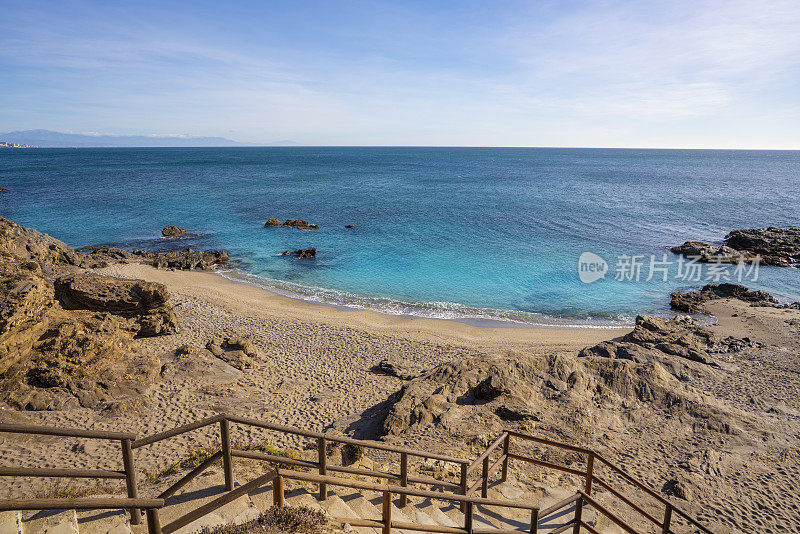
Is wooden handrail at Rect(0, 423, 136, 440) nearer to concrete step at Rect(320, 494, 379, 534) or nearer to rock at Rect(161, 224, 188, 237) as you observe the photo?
concrete step at Rect(320, 494, 379, 534)

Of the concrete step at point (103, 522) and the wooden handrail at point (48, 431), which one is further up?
the wooden handrail at point (48, 431)

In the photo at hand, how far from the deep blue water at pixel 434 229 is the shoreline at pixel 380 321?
1.67 metres

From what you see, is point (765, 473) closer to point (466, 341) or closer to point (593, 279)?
point (466, 341)

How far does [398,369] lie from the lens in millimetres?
16422

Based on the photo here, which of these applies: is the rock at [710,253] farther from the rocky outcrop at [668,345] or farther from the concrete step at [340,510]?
the concrete step at [340,510]

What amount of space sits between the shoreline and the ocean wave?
432mm

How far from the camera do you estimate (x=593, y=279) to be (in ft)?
102

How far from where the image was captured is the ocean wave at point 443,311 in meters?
23.8

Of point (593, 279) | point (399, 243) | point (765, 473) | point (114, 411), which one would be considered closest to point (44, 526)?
point (114, 411)

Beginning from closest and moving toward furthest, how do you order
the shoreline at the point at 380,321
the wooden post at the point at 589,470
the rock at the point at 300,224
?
1. the wooden post at the point at 589,470
2. the shoreline at the point at 380,321
3. the rock at the point at 300,224

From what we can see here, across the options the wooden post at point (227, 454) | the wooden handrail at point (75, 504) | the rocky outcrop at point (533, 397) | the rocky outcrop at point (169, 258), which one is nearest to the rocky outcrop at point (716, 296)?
the rocky outcrop at point (533, 397)

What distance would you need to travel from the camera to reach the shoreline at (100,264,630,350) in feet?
69.7

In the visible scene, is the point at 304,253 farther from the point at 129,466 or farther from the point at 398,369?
the point at 129,466

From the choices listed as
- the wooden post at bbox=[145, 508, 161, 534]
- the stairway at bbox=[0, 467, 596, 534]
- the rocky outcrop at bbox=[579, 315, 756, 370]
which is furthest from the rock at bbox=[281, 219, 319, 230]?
the wooden post at bbox=[145, 508, 161, 534]
